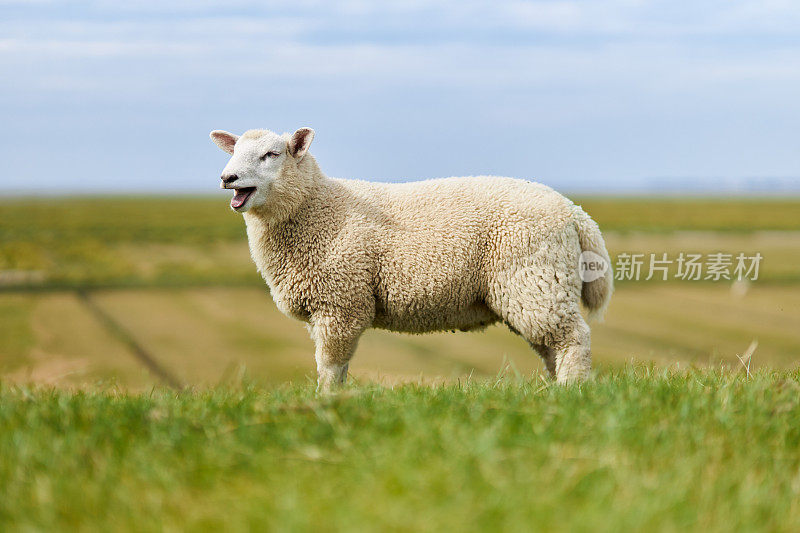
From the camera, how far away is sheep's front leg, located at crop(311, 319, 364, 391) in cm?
502

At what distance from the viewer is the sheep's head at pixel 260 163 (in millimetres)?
4828

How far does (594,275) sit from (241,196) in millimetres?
2565

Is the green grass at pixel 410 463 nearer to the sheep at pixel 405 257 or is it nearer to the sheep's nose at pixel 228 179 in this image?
the sheep at pixel 405 257

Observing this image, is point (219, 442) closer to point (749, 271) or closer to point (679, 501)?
point (679, 501)

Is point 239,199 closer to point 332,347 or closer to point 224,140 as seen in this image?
point 224,140

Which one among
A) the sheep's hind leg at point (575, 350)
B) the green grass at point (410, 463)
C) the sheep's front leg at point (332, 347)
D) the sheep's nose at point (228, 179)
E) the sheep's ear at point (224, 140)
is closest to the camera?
the green grass at point (410, 463)

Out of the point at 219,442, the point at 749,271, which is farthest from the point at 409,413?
the point at 749,271

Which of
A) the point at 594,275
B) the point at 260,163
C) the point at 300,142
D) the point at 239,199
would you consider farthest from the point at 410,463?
the point at 594,275

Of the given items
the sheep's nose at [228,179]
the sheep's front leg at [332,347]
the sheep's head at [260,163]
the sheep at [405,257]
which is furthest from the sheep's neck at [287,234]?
the sheep's front leg at [332,347]

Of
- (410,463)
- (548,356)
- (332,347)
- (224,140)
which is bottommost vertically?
(548,356)

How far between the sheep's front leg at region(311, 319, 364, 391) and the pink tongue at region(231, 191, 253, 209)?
946 millimetres

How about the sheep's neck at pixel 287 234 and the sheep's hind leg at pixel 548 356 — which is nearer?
the sheep's neck at pixel 287 234

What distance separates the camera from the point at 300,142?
510 centimetres

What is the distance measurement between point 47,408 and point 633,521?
9.46ft
